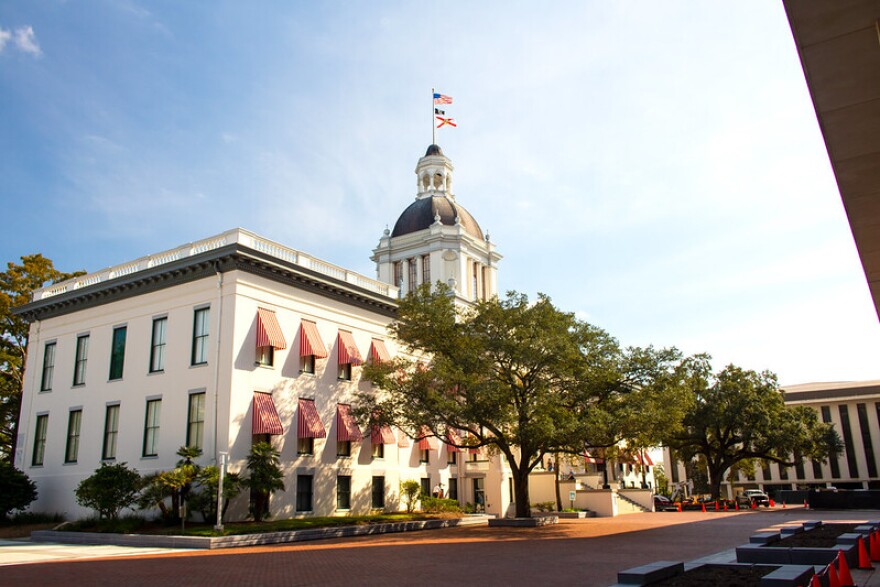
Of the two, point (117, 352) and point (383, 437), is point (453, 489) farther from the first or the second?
point (117, 352)

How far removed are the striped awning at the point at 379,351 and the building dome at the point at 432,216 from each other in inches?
832

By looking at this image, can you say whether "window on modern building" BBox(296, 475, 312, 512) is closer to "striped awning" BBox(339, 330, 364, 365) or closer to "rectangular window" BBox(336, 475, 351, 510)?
"rectangular window" BBox(336, 475, 351, 510)

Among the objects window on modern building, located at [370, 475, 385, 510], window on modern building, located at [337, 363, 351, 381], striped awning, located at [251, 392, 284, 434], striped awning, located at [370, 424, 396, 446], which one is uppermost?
window on modern building, located at [337, 363, 351, 381]

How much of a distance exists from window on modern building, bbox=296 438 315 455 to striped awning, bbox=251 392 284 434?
2.31 meters

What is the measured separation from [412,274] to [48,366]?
28.7 m

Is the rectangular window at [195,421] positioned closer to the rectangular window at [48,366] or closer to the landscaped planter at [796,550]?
the rectangular window at [48,366]

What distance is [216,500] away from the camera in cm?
2930

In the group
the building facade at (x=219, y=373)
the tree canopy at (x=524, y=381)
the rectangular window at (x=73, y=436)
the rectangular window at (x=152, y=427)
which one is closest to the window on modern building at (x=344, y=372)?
the building facade at (x=219, y=373)

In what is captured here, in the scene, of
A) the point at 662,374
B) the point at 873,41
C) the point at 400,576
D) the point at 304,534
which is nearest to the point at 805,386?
the point at 662,374

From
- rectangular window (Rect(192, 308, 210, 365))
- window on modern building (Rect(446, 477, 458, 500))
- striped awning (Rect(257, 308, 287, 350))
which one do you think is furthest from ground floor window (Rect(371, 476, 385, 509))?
rectangular window (Rect(192, 308, 210, 365))

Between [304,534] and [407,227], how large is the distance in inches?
1457

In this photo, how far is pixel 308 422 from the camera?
34375mm

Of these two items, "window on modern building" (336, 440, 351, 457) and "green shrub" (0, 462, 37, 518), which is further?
"window on modern building" (336, 440, 351, 457)

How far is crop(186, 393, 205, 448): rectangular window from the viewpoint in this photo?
32.2 metres
